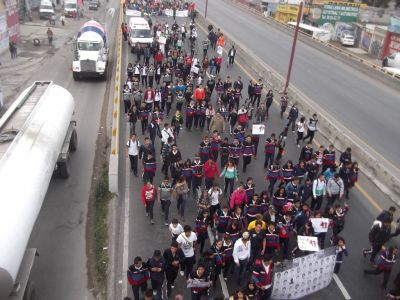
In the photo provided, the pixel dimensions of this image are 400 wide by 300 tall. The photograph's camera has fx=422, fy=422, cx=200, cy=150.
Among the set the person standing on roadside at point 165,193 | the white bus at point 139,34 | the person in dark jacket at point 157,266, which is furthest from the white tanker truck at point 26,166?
the white bus at point 139,34

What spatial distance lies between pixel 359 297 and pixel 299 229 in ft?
7.03

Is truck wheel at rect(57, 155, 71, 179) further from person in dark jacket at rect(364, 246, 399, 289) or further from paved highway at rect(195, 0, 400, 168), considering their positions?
paved highway at rect(195, 0, 400, 168)

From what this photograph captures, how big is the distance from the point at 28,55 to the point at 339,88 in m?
23.3

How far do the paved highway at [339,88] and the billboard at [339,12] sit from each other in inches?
590

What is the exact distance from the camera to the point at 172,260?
9297mm

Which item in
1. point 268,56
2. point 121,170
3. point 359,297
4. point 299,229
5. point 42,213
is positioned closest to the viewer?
point 359,297

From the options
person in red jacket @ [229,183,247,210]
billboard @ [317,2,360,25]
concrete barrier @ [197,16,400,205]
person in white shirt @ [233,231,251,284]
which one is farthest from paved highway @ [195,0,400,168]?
billboard @ [317,2,360,25]

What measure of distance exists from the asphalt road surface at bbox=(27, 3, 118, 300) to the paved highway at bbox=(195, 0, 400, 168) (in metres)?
12.5

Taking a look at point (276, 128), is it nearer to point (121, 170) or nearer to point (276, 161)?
point (276, 161)

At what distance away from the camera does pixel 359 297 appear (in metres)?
10.3

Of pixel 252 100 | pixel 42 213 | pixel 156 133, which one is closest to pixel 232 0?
pixel 252 100

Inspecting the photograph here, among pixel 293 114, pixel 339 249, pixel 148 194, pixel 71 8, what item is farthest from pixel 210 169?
pixel 71 8

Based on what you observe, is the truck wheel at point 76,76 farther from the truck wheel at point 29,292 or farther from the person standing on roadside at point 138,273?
the person standing on roadside at point 138,273

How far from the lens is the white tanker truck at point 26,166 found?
8.20 meters
